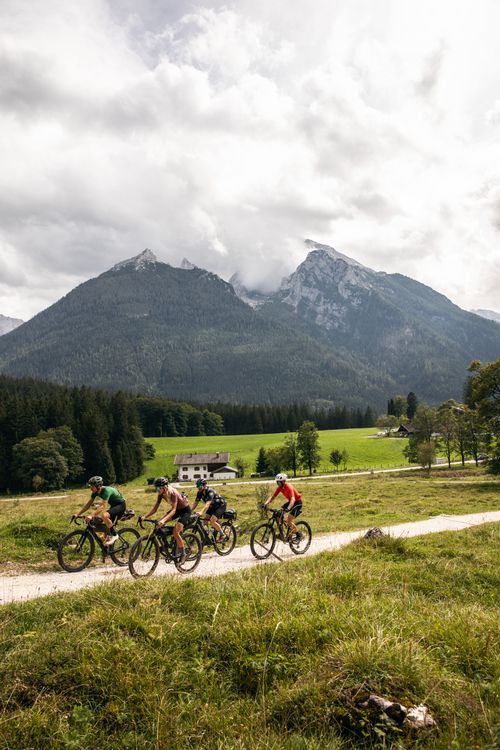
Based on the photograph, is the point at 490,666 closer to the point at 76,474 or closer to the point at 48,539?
the point at 48,539

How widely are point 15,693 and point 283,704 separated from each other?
302 centimetres

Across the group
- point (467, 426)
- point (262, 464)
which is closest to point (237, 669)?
point (467, 426)

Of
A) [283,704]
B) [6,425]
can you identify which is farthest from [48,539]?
[6,425]

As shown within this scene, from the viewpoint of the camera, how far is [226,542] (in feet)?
49.1

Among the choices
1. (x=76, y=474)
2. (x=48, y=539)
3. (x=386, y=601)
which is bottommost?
(x=76, y=474)

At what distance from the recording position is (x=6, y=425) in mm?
84188

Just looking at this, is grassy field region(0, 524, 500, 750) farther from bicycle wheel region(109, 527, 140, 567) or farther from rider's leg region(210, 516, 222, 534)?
rider's leg region(210, 516, 222, 534)

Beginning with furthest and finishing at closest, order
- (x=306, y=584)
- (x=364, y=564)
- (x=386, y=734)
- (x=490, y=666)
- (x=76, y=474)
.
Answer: (x=76, y=474) → (x=364, y=564) → (x=306, y=584) → (x=490, y=666) → (x=386, y=734)

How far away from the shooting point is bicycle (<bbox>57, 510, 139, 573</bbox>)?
40.7 ft

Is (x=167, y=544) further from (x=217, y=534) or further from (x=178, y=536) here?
(x=217, y=534)

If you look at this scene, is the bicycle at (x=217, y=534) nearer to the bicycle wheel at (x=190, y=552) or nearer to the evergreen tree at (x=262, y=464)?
the bicycle wheel at (x=190, y=552)

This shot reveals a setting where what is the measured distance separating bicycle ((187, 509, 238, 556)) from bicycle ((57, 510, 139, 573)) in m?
1.83

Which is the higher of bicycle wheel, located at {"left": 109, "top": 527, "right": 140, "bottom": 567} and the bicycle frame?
the bicycle frame

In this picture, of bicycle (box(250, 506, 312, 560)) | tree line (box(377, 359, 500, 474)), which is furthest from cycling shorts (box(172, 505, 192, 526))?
tree line (box(377, 359, 500, 474))
